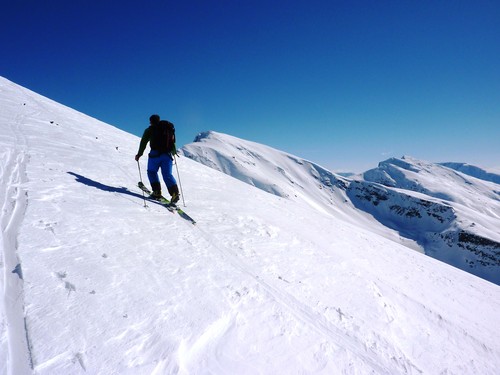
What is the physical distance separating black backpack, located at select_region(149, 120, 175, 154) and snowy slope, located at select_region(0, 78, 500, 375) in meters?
1.75

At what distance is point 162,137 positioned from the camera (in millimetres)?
8945

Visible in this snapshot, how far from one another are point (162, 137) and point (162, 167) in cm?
95

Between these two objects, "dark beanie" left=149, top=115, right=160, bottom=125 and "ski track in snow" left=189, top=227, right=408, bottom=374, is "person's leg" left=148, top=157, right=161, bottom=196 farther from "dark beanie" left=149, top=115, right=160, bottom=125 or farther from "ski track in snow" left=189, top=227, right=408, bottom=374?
"ski track in snow" left=189, top=227, right=408, bottom=374

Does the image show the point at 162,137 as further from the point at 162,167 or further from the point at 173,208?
the point at 173,208

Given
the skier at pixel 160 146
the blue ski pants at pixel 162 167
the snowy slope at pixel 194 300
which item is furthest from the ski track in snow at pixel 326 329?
the skier at pixel 160 146

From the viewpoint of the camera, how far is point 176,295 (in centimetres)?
389

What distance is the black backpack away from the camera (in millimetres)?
8945

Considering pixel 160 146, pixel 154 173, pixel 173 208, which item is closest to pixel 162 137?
pixel 160 146

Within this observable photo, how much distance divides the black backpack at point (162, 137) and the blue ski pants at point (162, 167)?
21 centimetres

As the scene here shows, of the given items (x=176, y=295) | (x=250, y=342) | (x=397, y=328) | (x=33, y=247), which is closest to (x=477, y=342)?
(x=397, y=328)

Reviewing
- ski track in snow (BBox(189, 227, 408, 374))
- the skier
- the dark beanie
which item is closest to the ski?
the skier

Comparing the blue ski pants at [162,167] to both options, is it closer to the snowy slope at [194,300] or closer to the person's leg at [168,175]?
the person's leg at [168,175]

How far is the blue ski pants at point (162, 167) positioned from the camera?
8.93 m

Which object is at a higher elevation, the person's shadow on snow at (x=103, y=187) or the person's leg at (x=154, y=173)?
the person's leg at (x=154, y=173)
